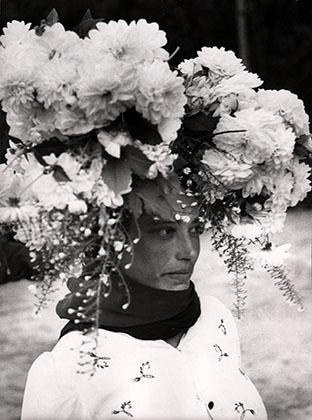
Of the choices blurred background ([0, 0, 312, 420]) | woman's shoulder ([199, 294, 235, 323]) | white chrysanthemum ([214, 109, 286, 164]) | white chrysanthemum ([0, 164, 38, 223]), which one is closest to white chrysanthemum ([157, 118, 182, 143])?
white chrysanthemum ([214, 109, 286, 164])

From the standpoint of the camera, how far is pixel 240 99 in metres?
2.11

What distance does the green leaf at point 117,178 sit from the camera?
1.81m

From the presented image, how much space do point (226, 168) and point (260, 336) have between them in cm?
270

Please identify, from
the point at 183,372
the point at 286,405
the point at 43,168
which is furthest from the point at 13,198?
the point at 286,405

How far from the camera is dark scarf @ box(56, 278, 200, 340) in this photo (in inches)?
81.1

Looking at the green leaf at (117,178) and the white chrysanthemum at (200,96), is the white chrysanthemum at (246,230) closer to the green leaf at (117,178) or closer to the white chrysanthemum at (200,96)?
the white chrysanthemum at (200,96)

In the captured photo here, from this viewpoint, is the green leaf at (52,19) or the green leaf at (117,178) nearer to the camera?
the green leaf at (117,178)

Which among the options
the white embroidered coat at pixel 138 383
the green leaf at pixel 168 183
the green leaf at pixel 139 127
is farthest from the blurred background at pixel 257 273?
the green leaf at pixel 139 127

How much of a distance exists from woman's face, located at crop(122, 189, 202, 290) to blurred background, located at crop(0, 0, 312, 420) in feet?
6.55

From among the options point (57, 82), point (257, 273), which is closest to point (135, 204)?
point (57, 82)

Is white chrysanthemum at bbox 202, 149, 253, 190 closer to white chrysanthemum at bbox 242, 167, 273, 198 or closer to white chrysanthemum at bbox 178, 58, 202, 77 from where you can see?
white chrysanthemum at bbox 242, 167, 273, 198

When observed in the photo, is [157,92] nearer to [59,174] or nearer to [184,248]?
[59,174]

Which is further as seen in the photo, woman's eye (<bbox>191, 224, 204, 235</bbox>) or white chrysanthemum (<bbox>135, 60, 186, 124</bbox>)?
woman's eye (<bbox>191, 224, 204, 235</bbox>)

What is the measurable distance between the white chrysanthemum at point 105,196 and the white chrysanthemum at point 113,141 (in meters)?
0.07
